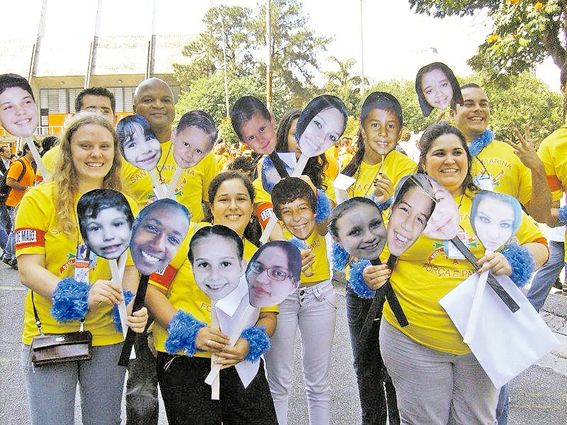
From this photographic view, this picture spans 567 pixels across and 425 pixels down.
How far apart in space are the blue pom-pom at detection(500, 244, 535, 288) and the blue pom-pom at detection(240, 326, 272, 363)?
1008mm

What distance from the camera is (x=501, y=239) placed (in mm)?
2160

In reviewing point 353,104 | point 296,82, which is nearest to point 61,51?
point 296,82

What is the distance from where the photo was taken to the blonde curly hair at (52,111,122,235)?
2.18 metres

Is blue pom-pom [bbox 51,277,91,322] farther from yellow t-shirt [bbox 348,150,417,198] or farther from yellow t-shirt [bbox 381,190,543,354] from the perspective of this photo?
yellow t-shirt [bbox 348,150,417,198]

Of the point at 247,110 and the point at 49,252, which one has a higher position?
the point at 247,110

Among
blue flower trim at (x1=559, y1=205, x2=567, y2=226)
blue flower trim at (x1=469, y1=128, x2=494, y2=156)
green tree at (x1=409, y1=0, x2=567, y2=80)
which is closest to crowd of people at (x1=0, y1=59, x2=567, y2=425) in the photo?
blue flower trim at (x1=469, y1=128, x2=494, y2=156)

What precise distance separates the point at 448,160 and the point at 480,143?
24.4 inches

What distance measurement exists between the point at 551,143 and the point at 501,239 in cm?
134

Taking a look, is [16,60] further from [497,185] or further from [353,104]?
[497,185]

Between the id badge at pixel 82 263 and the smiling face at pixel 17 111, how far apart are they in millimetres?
552

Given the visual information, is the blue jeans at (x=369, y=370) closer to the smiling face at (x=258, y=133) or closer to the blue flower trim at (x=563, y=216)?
the smiling face at (x=258, y=133)

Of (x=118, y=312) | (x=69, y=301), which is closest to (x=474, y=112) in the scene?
(x=118, y=312)

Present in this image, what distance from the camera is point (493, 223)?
2168 millimetres

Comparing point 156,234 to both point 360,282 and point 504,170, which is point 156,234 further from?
point 504,170
